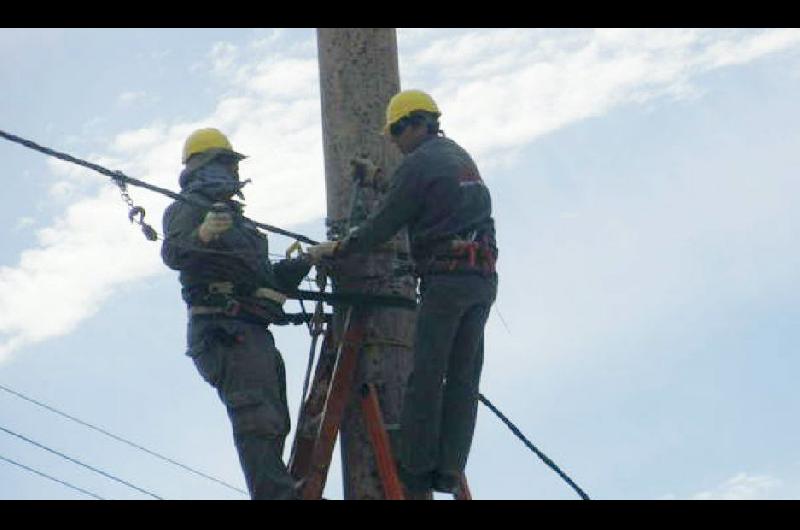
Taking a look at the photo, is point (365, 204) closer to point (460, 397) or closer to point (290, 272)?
point (290, 272)

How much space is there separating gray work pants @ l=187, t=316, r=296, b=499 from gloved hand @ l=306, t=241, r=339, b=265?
429 millimetres

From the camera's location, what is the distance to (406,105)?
23.5ft

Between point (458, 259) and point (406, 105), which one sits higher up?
point (406, 105)

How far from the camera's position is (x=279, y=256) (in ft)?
25.0

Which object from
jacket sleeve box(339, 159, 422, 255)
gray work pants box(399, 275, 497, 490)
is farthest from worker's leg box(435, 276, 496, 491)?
jacket sleeve box(339, 159, 422, 255)

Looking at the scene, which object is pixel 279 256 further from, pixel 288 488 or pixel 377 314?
pixel 288 488

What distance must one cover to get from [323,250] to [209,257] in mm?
556

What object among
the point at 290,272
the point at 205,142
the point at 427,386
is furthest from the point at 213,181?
the point at 427,386

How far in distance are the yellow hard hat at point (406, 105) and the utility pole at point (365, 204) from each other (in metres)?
0.19

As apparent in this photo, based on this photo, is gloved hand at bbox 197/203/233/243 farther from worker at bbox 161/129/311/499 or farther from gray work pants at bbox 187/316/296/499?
gray work pants at bbox 187/316/296/499

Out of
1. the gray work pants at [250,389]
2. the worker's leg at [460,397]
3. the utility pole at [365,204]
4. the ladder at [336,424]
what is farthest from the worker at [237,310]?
the worker's leg at [460,397]

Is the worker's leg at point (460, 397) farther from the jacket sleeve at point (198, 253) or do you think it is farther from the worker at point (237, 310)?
the jacket sleeve at point (198, 253)

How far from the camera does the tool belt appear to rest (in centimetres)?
693
